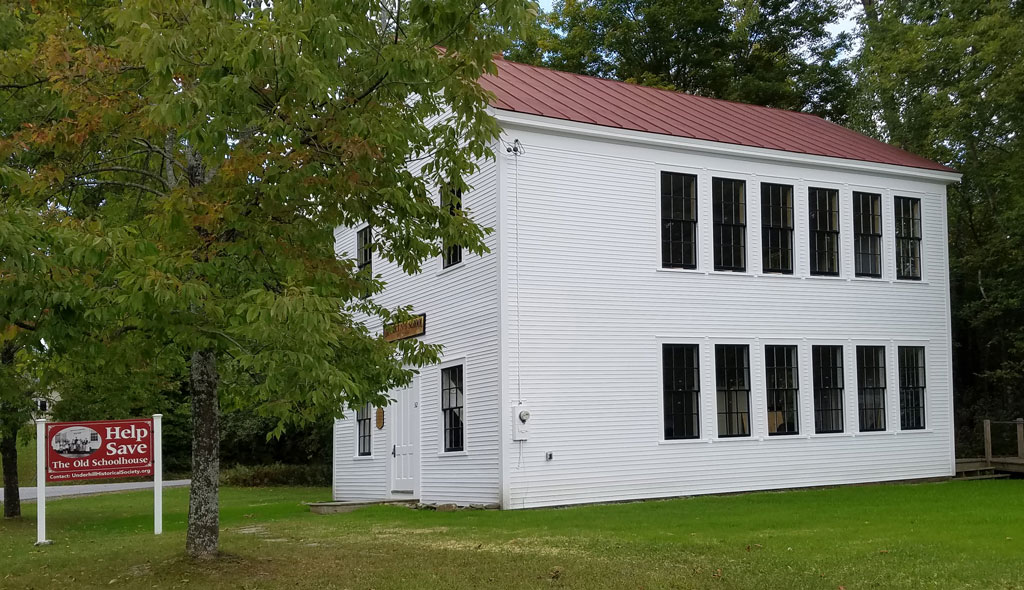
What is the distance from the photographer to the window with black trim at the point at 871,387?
2097 centimetres

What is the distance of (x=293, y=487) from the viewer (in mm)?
32188

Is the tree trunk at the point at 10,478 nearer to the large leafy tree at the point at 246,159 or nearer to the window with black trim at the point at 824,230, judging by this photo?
the large leafy tree at the point at 246,159

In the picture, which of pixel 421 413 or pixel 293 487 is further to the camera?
pixel 293 487

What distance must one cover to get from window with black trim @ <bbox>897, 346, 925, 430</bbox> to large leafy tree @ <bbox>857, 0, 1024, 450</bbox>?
14.8ft

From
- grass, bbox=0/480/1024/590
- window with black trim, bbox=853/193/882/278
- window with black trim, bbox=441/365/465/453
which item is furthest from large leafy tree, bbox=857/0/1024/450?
window with black trim, bbox=441/365/465/453

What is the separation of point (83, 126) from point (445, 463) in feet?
35.3

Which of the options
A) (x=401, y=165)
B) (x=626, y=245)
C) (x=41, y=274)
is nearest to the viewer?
(x=41, y=274)

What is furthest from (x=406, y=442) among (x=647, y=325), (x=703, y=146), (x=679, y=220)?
(x=703, y=146)

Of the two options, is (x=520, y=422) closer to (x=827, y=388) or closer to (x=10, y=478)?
(x=827, y=388)

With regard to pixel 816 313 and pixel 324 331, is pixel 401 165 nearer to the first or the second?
pixel 324 331

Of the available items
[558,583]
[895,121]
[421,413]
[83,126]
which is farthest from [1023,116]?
[83,126]

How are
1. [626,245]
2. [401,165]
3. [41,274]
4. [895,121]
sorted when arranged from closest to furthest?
1. [41,274]
2. [401,165]
3. [626,245]
4. [895,121]

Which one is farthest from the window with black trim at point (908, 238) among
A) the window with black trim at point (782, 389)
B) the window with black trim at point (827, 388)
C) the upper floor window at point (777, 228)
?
the window with black trim at point (782, 389)

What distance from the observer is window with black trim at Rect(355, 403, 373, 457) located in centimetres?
2283
